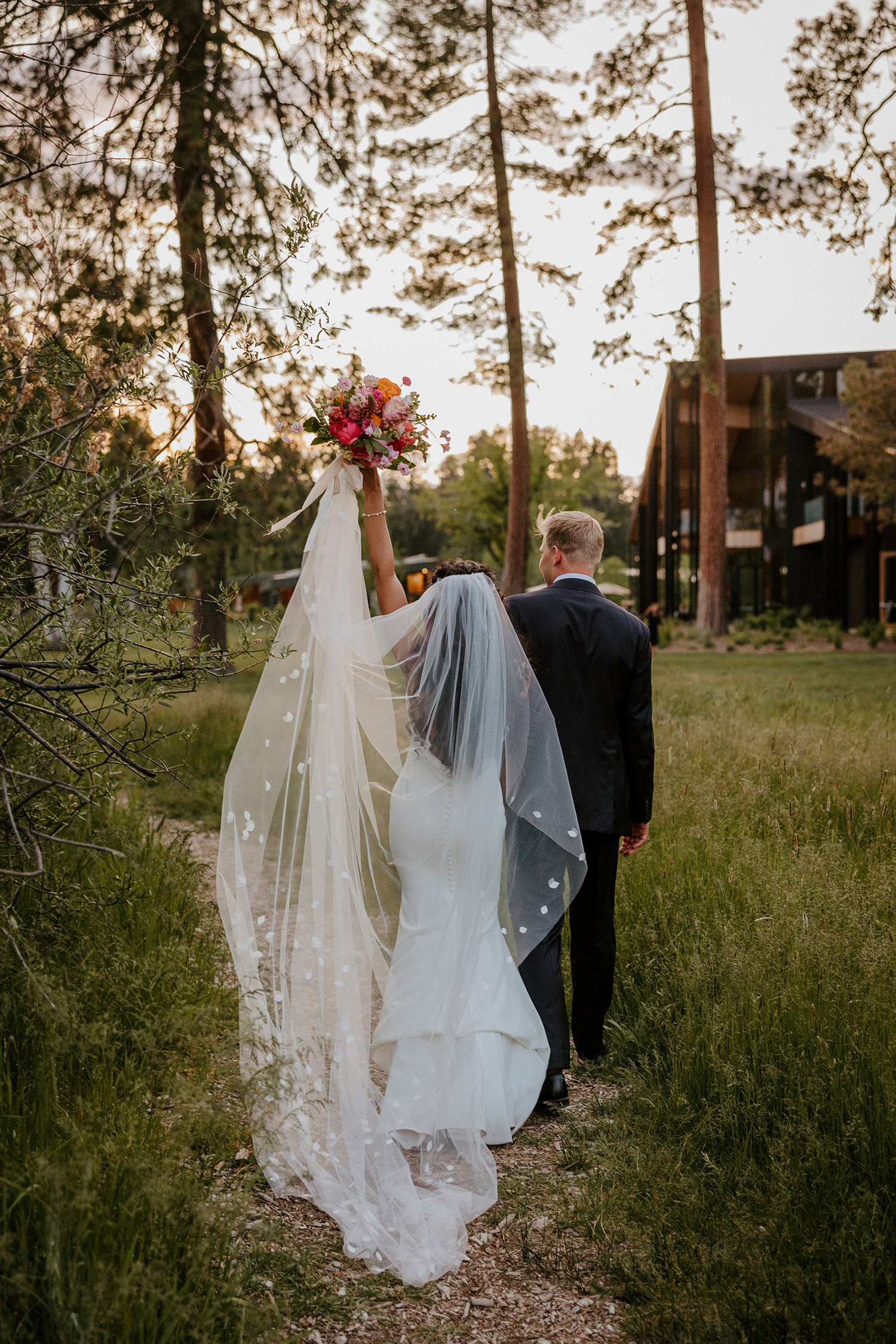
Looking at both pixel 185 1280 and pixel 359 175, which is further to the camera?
pixel 359 175

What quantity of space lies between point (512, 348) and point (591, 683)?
16940 millimetres

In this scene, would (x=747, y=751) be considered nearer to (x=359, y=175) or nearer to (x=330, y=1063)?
(x=330, y=1063)

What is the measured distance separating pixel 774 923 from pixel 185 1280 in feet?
A: 8.62

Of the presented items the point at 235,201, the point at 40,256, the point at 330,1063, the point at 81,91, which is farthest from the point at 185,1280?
A: the point at 235,201

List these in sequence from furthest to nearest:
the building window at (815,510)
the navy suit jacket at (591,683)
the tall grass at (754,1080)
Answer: the building window at (815,510) < the navy suit jacket at (591,683) < the tall grass at (754,1080)

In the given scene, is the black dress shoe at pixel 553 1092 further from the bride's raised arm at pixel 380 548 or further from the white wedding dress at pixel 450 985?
the bride's raised arm at pixel 380 548

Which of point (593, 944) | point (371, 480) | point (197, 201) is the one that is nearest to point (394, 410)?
point (371, 480)

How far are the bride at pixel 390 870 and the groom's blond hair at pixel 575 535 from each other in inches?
21.8

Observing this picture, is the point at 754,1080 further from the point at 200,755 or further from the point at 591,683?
the point at 200,755

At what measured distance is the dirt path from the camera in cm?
249

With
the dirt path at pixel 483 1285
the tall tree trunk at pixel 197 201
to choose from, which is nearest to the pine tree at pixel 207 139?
the tall tree trunk at pixel 197 201

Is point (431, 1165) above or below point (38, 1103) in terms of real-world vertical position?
below

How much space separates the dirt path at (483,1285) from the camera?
2.49m

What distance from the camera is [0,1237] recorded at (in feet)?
6.52
